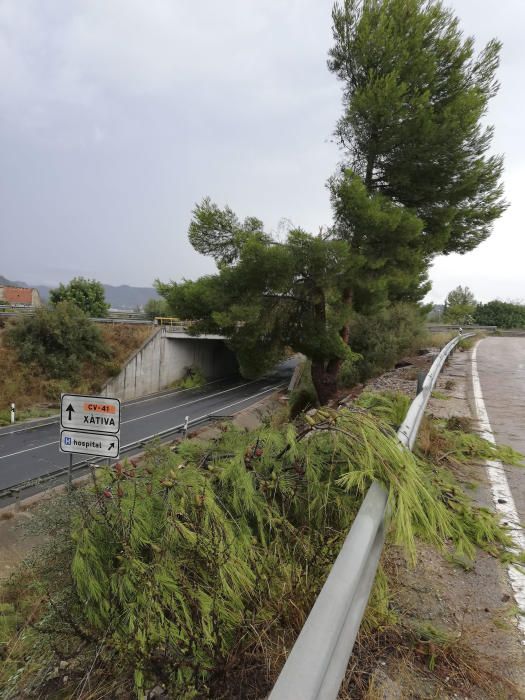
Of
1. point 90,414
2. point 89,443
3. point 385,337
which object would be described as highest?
point 385,337

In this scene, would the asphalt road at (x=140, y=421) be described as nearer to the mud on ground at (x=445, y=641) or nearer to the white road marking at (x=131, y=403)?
the white road marking at (x=131, y=403)

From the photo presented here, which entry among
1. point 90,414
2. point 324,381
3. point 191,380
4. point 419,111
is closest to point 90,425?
point 90,414

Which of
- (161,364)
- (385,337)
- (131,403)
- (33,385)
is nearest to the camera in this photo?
(385,337)

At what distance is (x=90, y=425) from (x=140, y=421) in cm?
1744

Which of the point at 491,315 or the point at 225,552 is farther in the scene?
the point at 491,315

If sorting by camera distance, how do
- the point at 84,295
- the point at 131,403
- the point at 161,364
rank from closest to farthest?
the point at 131,403 → the point at 161,364 → the point at 84,295

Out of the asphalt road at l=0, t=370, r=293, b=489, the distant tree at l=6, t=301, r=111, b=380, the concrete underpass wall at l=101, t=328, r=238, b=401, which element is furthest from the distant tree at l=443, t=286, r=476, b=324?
the distant tree at l=6, t=301, r=111, b=380

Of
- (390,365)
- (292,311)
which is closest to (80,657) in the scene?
(292,311)

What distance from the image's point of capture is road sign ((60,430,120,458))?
6832 mm

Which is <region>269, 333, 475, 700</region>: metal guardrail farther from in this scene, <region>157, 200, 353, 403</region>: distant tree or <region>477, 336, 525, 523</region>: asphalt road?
<region>157, 200, 353, 403</region>: distant tree

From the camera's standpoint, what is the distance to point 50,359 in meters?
26.6

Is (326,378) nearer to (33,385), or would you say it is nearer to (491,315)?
(33,385)

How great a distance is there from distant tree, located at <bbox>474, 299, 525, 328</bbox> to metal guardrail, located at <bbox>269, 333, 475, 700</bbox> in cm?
4535

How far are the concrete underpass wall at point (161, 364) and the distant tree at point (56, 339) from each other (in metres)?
2.98
